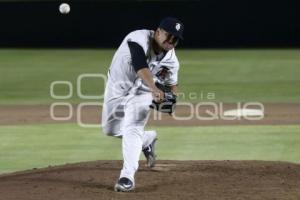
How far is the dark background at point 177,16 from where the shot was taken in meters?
22.9

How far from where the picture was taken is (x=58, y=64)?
21625 millimetres

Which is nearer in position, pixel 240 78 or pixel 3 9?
pixel 240 78

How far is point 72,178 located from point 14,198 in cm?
99

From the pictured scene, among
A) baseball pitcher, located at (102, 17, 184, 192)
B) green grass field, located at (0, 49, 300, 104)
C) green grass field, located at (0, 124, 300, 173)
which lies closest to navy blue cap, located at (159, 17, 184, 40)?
baseball pitcher, located at (102, 17, 184, 192)

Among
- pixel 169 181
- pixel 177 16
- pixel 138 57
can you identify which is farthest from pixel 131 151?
pixel 177 16

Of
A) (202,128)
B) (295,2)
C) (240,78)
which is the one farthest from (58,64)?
(202,128)

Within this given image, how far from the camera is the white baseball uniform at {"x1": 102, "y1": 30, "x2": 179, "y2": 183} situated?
7281mm

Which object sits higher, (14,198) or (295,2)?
(295,2)

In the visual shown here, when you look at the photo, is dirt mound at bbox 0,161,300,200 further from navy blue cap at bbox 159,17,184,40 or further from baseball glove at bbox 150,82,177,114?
navy blue cap at bbox 159,17,184,40

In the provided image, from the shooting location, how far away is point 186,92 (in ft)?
56.1

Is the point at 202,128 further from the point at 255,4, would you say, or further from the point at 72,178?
the point at 255,4

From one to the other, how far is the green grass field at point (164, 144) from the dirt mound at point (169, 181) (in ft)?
3.27

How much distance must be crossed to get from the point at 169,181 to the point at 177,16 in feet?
51.0

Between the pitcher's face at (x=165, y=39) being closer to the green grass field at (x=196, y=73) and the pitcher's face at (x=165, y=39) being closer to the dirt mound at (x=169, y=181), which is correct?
the dirt mound at (x=169, y=181)
